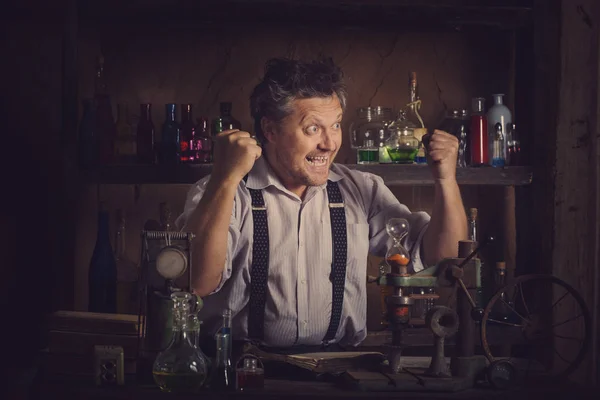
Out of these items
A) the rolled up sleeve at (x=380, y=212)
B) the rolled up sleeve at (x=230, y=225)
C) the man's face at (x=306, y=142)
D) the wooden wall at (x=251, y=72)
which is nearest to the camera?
the rolled up sleeve at (x=230, y=225)

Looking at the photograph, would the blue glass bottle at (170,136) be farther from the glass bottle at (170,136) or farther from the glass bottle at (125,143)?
the glass bottle at (125,143)

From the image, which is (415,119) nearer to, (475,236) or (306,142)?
(475,236)

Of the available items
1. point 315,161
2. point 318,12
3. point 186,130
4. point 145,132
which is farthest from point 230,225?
point 318,12

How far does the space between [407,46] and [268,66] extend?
0.63m

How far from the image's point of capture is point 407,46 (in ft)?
10.2

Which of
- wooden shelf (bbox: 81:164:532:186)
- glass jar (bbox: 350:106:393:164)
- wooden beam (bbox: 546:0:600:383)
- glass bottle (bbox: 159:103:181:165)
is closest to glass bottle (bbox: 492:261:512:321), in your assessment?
wooden beam (bbox: 546:0:600:383)

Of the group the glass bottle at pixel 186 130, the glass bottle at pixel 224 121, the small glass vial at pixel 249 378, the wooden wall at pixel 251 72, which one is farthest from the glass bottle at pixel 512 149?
the small glass vial at pixel 249 378

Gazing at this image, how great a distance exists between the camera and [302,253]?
104 inches

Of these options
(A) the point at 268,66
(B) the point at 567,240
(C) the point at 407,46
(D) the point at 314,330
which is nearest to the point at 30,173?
(A) the point at 268,66

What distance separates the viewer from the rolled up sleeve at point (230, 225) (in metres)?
2.49

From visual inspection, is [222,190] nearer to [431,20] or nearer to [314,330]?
[314,330]

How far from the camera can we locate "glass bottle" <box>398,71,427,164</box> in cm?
281

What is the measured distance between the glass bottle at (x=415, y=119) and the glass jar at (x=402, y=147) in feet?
0.06

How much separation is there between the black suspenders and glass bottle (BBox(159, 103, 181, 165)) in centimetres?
35
